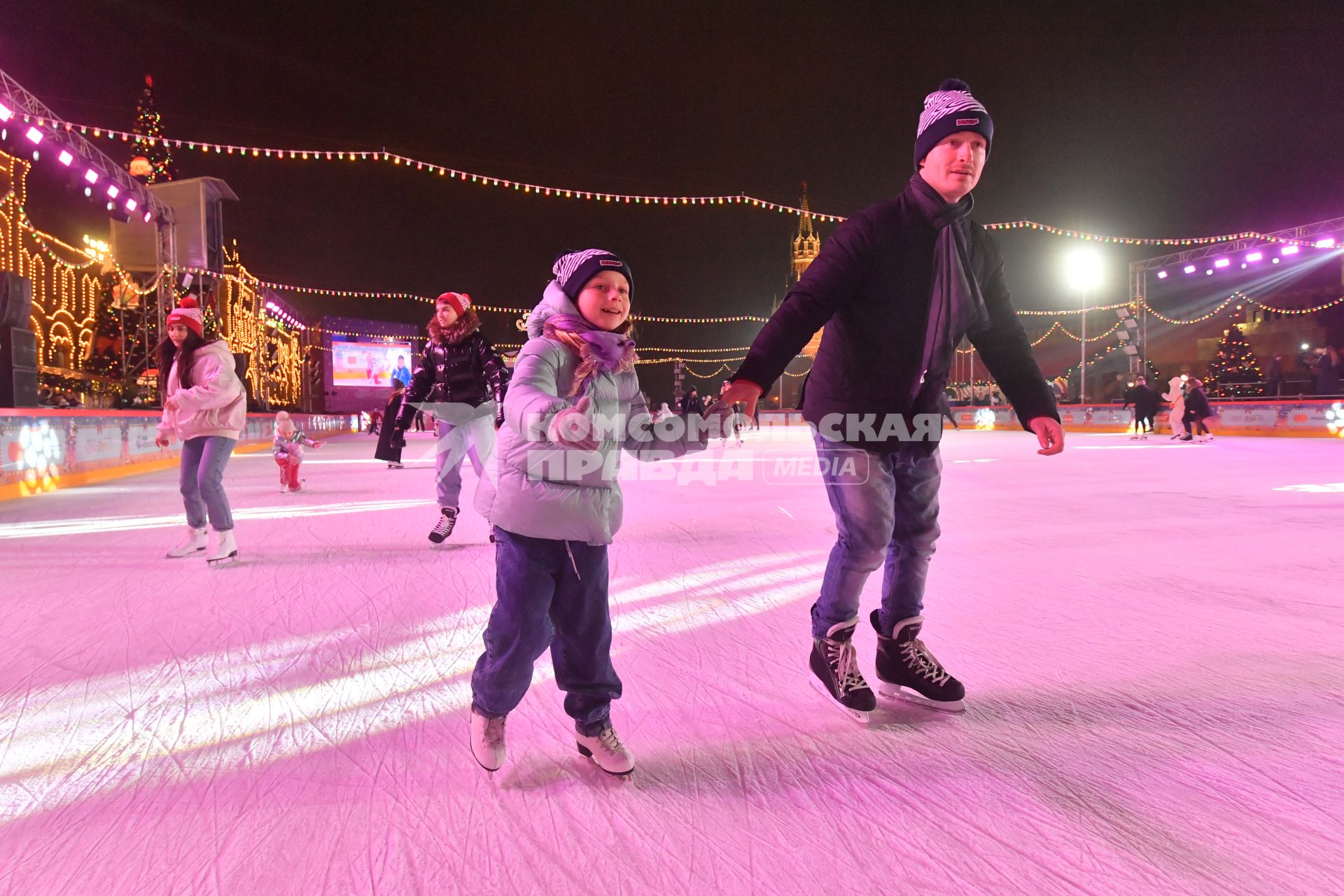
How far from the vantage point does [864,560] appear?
1576 millimetres

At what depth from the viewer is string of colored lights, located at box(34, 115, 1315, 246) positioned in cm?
1049

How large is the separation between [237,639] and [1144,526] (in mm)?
4016

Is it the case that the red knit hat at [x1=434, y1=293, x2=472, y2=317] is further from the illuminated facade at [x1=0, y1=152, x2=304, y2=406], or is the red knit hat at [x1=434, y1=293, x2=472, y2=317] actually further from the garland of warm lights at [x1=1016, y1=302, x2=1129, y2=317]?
the garland of warm lights at [x1=1016, y1=302, x2=1129, y2=317]

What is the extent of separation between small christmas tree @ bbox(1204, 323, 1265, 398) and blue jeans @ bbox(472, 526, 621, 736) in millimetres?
18598

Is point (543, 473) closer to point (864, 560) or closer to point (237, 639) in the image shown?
point (864, 560)

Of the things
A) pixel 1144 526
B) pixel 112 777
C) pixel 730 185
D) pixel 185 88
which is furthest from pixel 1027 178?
pixel 112 777

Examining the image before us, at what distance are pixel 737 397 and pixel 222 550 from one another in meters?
2.74

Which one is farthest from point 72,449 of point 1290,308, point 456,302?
point 1290,308

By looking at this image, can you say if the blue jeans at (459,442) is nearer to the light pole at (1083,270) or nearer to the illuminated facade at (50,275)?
the illuminated facade at (50,275)

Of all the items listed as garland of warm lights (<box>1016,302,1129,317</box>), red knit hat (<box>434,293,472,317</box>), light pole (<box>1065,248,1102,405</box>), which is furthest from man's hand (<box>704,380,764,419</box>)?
garland of warm lights (<box>1016,302,1129,317</box>)

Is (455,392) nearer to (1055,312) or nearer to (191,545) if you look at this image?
(191,545)

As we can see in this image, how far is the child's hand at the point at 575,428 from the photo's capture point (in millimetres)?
1167

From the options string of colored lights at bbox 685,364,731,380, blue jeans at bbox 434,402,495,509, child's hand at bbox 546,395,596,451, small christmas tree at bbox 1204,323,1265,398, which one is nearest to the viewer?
child's hand at bbox 546,395,596,451

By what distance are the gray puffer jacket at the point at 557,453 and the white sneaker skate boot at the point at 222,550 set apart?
2439mm
